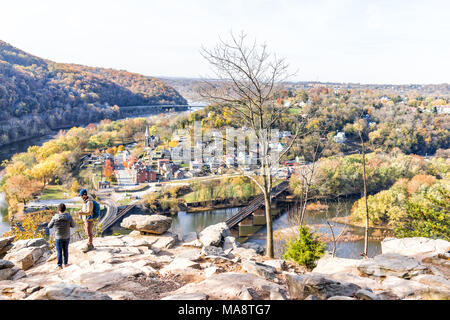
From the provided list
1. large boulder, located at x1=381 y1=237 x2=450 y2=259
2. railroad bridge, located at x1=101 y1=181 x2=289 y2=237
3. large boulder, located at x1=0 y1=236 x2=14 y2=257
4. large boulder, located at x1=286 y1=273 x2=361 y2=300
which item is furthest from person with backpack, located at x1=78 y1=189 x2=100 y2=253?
railroad bridge, located at x1=101 y1=181 x2=289 y2=237

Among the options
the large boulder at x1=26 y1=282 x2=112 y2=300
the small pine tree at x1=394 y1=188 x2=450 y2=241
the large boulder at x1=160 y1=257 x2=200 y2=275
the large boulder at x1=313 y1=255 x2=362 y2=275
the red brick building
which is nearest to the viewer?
the large boulder at x1=26 y1=282 x2=112 y2=300

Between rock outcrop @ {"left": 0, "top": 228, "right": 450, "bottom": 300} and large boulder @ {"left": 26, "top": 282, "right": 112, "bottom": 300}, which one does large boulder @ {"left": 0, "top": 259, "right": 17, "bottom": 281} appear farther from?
large boulder @ {"left": 26, "top": 282, "right": 112, "bottom": 300}

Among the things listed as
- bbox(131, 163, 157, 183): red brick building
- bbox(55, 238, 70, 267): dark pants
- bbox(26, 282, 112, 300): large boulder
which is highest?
bbox(26, 282, 112, 300): large boulder

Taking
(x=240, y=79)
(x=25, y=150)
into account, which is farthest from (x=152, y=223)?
(x=25, y=150)

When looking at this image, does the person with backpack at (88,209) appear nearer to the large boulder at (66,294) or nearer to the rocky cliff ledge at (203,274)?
the rocky cliff ledge at (203,274)

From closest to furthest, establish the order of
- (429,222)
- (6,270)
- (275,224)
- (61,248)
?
(6,270) → (61,248) → (429,222) → (275,224)

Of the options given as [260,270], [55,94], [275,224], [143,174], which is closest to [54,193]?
[143,174]

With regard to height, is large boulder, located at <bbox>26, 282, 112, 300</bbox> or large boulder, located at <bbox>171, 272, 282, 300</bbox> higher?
large boulder, located at <bbox>26, 282, 112, 300</bbox>

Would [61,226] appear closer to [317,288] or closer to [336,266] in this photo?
[317,288]
